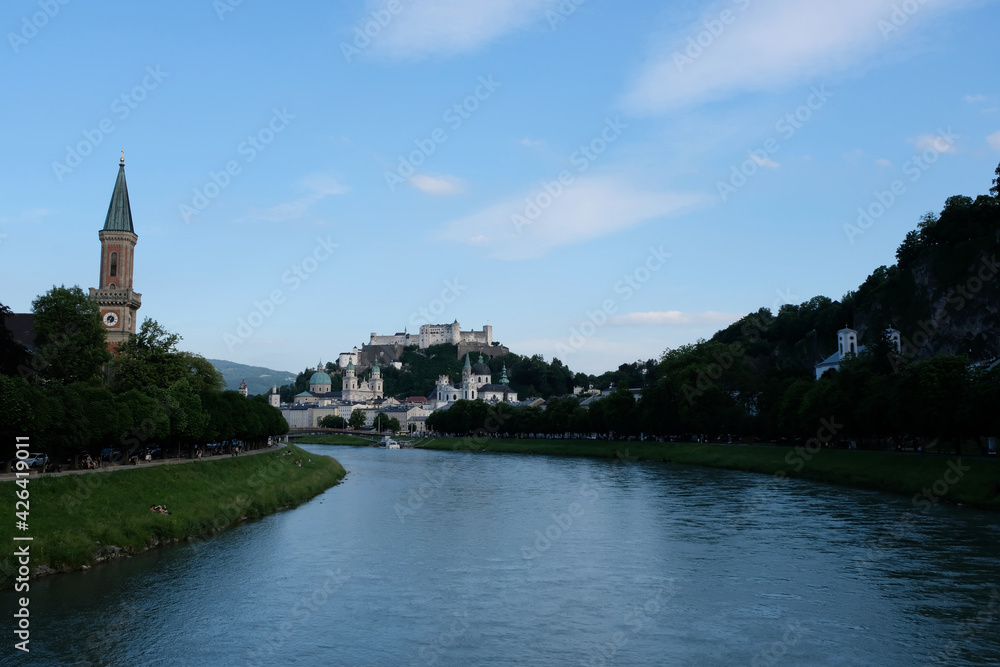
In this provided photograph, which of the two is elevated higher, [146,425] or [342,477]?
[146,425]

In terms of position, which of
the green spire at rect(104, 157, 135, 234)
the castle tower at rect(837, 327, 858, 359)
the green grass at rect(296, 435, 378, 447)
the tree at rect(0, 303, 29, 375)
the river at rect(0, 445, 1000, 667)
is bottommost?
the river at rect(0, 445, 1000, 667)

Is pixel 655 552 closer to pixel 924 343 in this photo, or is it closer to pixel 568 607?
pixel 568 607

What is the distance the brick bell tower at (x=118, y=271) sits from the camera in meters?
84.2

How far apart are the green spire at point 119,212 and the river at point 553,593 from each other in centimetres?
5282

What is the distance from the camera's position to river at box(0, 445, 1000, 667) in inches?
850

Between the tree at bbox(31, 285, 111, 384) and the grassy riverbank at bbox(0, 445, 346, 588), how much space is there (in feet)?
42.7

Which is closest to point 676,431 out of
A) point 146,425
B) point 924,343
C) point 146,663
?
point 924,343

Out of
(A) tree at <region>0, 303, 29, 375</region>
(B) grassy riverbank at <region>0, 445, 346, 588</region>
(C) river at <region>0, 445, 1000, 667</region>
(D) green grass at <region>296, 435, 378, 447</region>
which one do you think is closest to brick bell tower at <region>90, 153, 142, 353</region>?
(A) tree at <region>0, 303, 29, 375</region>

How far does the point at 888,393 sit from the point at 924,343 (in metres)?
40.8

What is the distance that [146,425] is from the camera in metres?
48.6

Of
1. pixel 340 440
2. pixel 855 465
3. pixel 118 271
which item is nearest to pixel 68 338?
pixel 118 271

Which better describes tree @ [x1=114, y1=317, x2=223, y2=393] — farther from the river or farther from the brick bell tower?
the river

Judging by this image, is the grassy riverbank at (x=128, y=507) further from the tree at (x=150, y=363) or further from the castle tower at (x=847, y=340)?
the castle tower at (x=847, y=340)

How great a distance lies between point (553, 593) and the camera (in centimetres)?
2780
